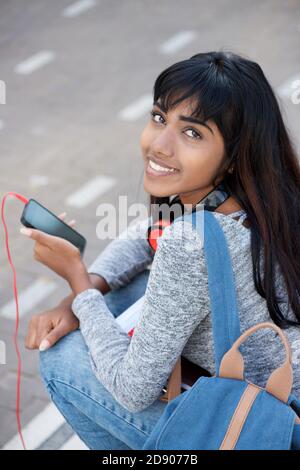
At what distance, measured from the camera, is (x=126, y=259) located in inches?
100

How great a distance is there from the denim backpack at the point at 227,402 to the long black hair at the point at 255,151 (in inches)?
5.7

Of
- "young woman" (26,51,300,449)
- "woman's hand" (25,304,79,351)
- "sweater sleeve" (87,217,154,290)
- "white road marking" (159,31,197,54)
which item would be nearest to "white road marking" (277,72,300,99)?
"white road marking" (159,31,197,54)

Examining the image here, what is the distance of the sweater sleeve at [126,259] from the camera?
8.25 ft

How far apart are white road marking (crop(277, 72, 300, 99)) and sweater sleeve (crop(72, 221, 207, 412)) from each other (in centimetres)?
350

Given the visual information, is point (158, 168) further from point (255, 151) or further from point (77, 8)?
point (77, 8)

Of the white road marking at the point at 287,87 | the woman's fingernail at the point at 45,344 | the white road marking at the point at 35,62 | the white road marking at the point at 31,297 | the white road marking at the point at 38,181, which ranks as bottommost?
the white road marking at the point at 31,297

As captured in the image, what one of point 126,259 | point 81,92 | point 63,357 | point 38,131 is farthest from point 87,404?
point 81,92

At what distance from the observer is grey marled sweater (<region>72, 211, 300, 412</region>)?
74.5 inches

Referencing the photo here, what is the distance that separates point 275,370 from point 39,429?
1392mm

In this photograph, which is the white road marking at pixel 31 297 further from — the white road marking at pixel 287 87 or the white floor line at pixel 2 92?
the white road marking at pixel 287 87

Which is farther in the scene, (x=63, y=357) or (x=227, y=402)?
(x=63, y=357)

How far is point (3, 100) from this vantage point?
5.40 meters

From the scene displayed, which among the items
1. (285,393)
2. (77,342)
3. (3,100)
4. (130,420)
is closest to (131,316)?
(77,342)

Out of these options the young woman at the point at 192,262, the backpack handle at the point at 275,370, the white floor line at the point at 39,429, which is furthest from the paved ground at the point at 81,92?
the backpack handle at the point at 275,370
